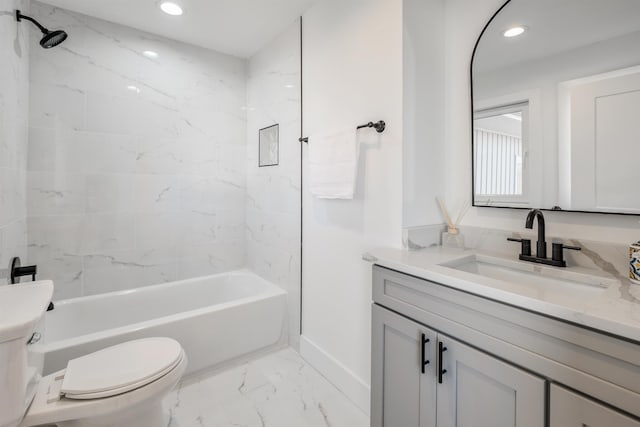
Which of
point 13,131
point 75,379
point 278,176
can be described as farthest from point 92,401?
point 278,176

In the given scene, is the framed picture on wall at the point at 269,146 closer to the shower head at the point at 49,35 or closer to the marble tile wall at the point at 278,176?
the marble tile wall at the point at 278,176

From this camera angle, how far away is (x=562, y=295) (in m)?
0.85

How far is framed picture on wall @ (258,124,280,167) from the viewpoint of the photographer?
247 centimetres

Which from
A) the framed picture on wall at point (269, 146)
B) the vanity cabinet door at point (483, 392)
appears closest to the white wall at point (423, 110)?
the vanity cabinet door at point (483, 392)

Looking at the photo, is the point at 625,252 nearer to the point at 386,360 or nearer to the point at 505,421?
the point at 505,421

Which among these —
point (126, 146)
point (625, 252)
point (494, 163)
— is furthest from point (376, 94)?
point (126, 146)

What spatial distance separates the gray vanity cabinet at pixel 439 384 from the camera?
2.82 ft

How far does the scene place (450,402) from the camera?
1.02 m

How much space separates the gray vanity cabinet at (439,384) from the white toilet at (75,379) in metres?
0.92

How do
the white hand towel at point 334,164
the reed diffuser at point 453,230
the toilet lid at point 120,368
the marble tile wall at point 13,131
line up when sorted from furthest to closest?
the white hand towel at point 334,164, the reed diffuser at point 453,230, the marble tile wall at point 13,131, the toilet lid at point 120,368

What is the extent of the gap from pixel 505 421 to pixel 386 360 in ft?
1.54

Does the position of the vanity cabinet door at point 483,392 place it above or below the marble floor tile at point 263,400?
above

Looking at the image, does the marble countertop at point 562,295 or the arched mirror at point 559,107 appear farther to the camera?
the arched mirror at point 559,107

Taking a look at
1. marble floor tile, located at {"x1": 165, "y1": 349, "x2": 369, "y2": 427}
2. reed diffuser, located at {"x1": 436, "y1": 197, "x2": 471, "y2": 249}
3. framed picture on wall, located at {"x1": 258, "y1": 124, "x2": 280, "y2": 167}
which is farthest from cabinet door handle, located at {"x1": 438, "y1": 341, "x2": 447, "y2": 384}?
framed picture on wall, located at {"x1": 258, "y1": 124, "x2": 280, "y2": 167}
